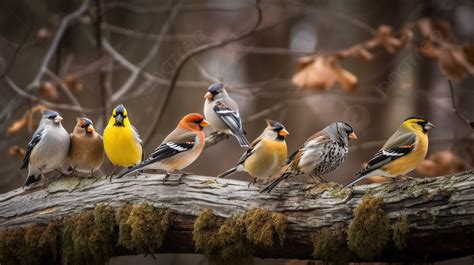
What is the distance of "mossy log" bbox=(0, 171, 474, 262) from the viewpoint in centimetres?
410

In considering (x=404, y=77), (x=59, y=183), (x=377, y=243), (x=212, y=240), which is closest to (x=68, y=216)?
(x=59, y=183)

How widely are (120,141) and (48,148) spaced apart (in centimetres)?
67

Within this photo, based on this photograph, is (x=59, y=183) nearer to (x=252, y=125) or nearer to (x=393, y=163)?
(x=393, y=163)

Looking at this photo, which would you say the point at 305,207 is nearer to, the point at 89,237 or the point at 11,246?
the point at 89,237

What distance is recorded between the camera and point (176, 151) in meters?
5.42

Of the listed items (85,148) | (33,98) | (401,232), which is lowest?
(401,232)

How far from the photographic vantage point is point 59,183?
17.8 ft

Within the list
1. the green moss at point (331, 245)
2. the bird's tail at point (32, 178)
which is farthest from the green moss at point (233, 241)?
the bird's tail at point (32, 178)

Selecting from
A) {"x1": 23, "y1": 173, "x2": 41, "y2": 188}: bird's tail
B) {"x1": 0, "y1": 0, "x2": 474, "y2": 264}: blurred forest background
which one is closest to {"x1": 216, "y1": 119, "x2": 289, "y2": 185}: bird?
{"x1": 23, "y1": 173, "x2": 41, "y2": 188}: bird's tail

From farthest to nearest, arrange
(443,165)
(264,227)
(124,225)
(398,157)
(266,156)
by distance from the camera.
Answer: (443,165)
(266,156)
(124,225)
(398,157)
(264,227)

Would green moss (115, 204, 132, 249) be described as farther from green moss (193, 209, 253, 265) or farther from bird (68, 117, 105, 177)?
bird (68, 117, 105, 177)

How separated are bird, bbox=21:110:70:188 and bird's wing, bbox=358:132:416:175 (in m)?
2.68

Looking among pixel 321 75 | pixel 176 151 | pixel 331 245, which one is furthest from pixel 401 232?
pixel 321 75

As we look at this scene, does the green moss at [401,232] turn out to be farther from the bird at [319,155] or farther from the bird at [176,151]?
the bird at [176,151]
